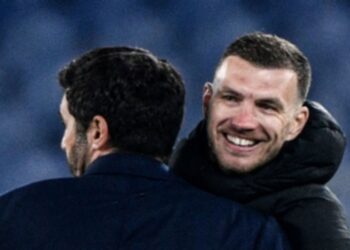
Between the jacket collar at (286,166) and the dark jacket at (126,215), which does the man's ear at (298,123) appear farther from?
the dark jacket at (126,215)

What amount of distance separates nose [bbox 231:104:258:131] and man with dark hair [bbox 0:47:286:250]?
0.12 meters

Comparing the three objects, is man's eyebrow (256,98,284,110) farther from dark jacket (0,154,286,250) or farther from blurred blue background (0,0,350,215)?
blurred blue background (0,0,350,215)

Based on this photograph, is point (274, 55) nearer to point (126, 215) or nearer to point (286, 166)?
point (286, 166)

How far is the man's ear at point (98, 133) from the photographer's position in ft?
3.93

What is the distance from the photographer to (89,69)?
1204 millimetres

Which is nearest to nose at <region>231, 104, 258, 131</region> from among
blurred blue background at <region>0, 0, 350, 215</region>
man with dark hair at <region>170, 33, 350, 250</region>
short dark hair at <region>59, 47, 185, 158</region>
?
man with dark hair at <region>170, 33, 350, 250</region>

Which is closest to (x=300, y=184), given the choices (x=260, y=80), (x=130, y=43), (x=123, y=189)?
(x=260, y=80)

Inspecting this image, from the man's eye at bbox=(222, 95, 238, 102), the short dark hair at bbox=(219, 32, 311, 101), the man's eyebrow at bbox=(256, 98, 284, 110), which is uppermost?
the short dark hair at bbox=(219, 32, 311, 101)

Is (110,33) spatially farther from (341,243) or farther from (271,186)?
(341,243)

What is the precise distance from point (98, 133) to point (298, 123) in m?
0.29

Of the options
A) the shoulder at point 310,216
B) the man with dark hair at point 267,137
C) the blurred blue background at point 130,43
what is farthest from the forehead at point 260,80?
the blurred blue background at point 130,43

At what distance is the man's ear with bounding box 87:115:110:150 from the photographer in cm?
120

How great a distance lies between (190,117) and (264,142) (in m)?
0.43

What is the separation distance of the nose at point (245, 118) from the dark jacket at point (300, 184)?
2.1 inches
